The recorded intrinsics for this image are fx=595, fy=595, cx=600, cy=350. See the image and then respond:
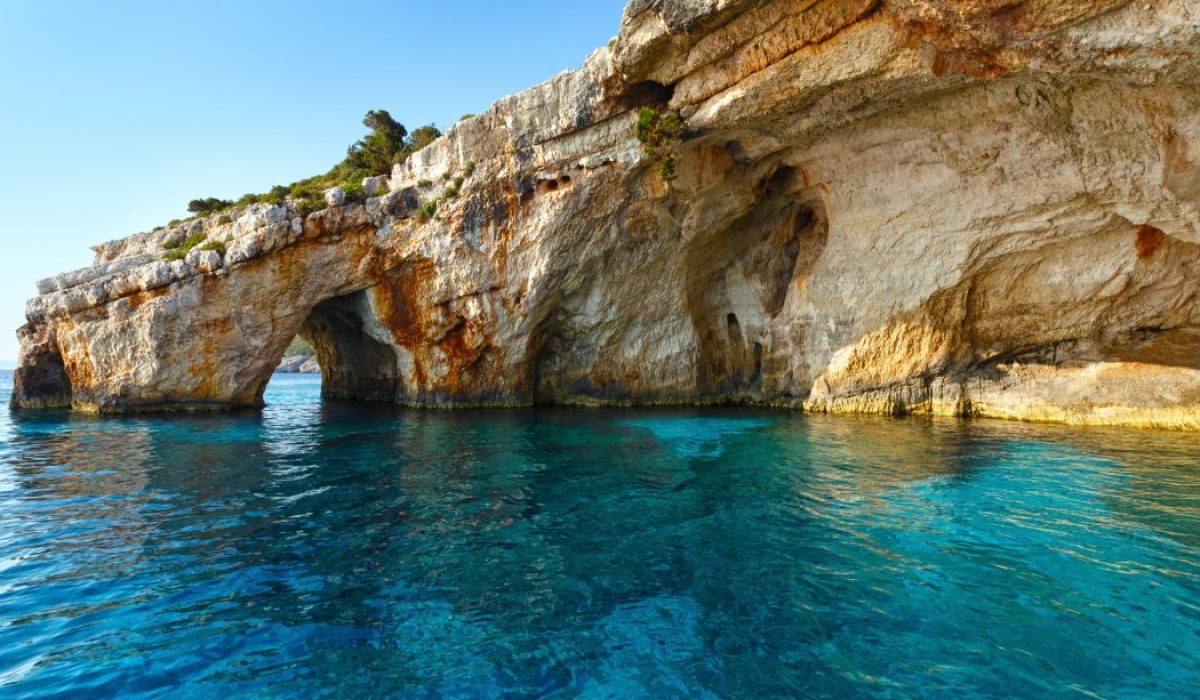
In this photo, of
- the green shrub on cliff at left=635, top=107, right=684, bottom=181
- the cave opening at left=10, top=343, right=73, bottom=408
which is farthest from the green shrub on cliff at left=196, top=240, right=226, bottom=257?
the green shrub on cliff at left=635, top=107, right=684, bottom=181

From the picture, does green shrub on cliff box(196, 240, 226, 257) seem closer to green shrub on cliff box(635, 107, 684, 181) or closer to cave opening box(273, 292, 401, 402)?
cave opening box(273, 292, 401, 402)

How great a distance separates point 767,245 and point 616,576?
771 inches

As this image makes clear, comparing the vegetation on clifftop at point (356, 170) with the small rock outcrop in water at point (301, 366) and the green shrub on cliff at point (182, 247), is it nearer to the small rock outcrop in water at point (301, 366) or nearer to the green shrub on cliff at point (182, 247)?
the green shrub on cliff at point (182, 247)

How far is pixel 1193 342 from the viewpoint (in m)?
15.8

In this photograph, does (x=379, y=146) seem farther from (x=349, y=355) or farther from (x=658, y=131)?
(x=658, y=131)

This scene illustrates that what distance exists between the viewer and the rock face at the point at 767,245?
1389cm

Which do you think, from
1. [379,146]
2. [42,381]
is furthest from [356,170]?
[42,381]

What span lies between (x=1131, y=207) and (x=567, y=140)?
16138 millimetres

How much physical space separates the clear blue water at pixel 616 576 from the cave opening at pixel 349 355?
1778cm

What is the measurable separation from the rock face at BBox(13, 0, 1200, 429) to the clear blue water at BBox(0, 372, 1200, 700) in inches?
217

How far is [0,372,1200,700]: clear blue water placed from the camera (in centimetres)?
A: 478

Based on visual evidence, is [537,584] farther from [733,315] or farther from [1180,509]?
[733,315]

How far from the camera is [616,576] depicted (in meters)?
6.66

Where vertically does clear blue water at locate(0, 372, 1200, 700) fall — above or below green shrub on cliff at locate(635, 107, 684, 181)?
below
